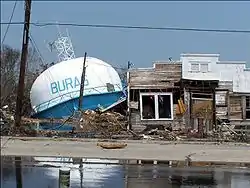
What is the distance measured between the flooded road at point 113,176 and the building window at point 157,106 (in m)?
14.9

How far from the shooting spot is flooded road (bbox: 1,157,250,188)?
12.9 m

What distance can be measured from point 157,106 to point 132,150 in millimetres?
10625

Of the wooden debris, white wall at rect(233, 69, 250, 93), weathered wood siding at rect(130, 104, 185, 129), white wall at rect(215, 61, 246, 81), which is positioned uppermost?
white wall at rect(215, 61, 246, 81)

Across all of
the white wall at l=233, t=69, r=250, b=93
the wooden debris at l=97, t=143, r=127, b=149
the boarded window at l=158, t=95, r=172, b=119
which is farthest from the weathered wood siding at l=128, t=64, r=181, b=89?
the wooden debris at l=97, t=143, r=127, b=149

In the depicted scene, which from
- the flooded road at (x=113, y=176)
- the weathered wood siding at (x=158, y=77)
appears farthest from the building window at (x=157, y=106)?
the flooded road at (x=113, y=176)

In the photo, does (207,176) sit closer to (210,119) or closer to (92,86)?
(210,119)

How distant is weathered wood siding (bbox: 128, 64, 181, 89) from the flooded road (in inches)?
607

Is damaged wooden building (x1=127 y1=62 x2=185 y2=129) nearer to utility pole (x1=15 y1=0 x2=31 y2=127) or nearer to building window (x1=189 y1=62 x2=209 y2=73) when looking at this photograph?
building window (x1=189 y1=62 x2=209 y2=73)

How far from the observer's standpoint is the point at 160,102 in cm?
3334

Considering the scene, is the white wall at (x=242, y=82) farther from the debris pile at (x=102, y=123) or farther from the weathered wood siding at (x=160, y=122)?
the debris pile at (x=102, y=123)

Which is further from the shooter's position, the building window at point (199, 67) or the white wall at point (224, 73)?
the building window at point (199, 67)

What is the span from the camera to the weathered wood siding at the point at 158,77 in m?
33.5

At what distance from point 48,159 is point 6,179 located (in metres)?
5.83

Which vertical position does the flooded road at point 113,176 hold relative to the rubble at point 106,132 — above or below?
below
